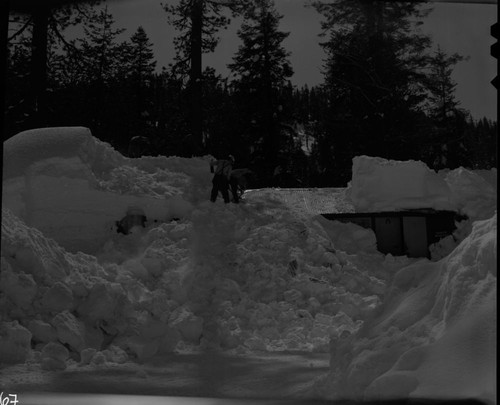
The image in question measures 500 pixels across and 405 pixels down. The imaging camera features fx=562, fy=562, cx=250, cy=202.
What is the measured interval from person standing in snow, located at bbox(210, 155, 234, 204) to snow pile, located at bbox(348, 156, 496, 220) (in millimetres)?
2605

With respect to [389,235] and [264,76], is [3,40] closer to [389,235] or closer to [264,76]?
[264,76]

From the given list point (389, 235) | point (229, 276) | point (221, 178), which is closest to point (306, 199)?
point (389, 235)

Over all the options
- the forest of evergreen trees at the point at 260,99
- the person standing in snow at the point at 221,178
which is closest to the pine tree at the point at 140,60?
the forest of evergreen trees at the point at 260,99

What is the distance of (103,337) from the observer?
19.6ft

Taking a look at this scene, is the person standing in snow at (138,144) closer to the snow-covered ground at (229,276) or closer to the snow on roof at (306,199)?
the snow-covered ground at (229,276)

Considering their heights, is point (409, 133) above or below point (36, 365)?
above

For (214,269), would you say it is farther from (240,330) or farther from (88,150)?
(88,150)

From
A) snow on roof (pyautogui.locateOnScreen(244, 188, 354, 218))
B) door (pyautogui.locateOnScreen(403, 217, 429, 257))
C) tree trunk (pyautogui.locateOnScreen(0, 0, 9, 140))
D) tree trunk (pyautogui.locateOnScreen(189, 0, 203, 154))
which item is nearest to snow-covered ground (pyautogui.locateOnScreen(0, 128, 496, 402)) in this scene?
snow on roof (pyautogui.locateOnScreen(244, 188, 354, 218))

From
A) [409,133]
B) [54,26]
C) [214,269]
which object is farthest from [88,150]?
[54,26]

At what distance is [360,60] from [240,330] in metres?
3.69

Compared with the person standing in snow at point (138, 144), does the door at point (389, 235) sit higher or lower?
lower

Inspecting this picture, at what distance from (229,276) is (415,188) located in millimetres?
4729

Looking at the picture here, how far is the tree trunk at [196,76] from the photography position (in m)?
4.65

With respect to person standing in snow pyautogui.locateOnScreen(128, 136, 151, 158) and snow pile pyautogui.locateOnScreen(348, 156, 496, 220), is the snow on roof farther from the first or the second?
person standing in snow pyautogui.locateOnScreen(128, 136, 151, 158)
